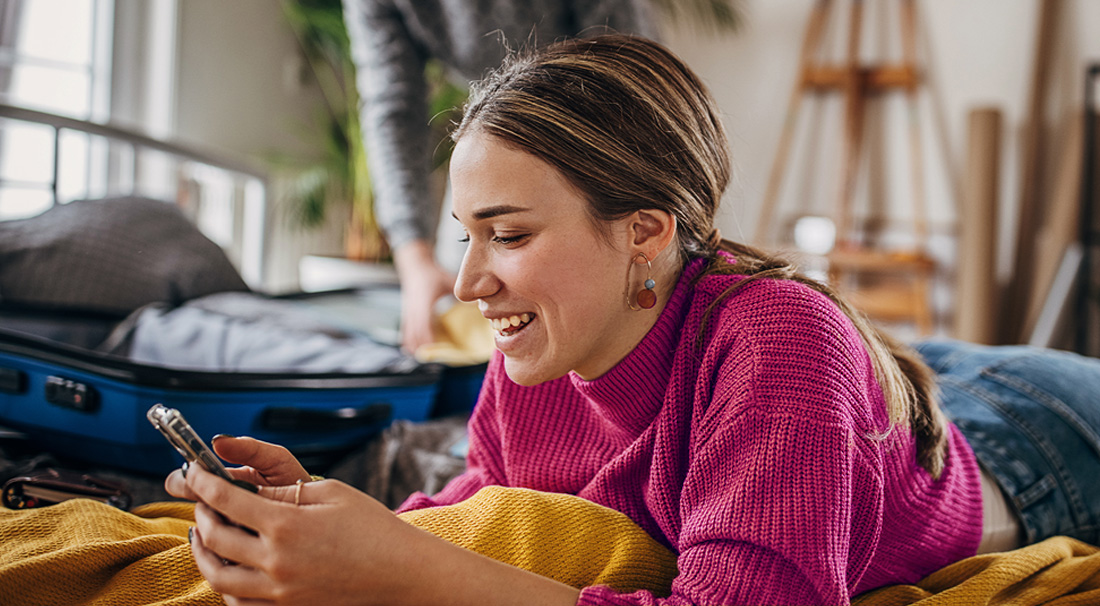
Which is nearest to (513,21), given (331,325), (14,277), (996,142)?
(331,325)

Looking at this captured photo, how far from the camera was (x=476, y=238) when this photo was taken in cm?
70

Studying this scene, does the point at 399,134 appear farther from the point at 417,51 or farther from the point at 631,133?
the point at 631,133

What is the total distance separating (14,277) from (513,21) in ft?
3.28

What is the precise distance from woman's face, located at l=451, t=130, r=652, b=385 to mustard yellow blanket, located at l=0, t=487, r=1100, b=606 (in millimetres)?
120

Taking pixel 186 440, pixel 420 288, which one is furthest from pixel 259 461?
pixel 420 288

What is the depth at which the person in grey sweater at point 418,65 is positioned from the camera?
64.2 inches

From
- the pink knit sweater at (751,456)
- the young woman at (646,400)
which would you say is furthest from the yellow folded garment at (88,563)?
the pink knit sweater at (751,456)

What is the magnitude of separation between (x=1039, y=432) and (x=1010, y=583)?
282mm

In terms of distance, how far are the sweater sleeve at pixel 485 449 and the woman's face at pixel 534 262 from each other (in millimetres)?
211

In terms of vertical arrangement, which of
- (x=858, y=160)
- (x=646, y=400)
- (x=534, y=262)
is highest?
(x=858, y=160)

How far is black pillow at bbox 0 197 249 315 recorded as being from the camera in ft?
4.85

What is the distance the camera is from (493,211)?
0.68m

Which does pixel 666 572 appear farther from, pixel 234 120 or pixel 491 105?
pixel 234 120

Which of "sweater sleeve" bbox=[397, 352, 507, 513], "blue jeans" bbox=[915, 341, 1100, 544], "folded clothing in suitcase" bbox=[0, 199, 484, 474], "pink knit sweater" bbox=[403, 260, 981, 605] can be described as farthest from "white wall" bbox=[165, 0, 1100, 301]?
"pink knit sweater" bbox=[403, 260, 981, 605]
